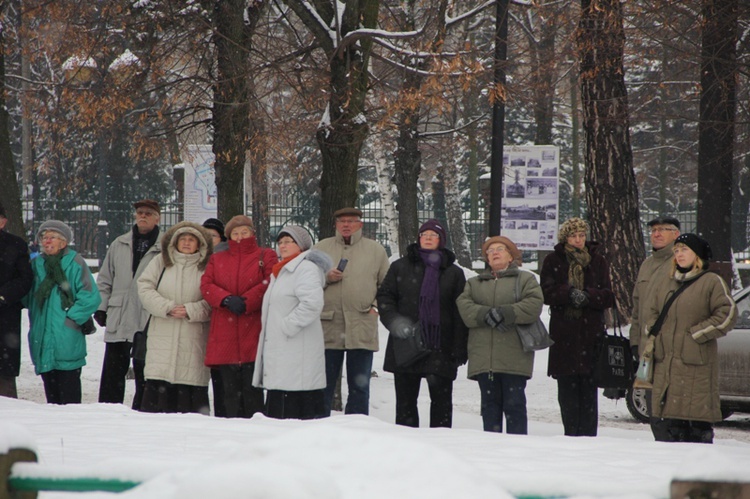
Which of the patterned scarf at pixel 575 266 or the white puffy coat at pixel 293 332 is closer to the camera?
the white puffy coat at pixel 293 332

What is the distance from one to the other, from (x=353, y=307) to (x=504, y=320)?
1.51 meters

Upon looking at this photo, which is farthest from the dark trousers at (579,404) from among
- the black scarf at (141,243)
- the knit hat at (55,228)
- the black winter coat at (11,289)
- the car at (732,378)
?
the black winter coat at (11,289)

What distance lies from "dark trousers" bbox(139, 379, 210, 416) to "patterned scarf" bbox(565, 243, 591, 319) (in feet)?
10.1

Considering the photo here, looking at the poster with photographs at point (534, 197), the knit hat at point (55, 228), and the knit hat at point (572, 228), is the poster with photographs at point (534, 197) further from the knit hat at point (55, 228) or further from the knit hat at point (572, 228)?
the knit hat at point (55, 228)

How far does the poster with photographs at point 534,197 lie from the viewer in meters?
13.4

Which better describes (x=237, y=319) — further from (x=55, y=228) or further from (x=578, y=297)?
(x=578, y=297)

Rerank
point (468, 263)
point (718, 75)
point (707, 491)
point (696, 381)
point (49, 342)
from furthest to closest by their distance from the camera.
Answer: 1. point (468, 263)
2. point (718, 75)
3. point (49, 342)
4. point (696, 381)
5. point (707, 491)

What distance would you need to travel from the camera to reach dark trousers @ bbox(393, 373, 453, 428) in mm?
7797

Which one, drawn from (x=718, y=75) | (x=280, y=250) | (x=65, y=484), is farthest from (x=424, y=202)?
(x=65, y=484)

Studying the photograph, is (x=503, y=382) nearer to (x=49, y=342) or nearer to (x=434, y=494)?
(x=49, y=342)

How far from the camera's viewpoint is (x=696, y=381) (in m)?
6.79

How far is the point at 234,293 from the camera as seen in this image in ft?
25.8

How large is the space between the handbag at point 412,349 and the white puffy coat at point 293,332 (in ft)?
2.00

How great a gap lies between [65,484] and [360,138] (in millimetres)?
7328
